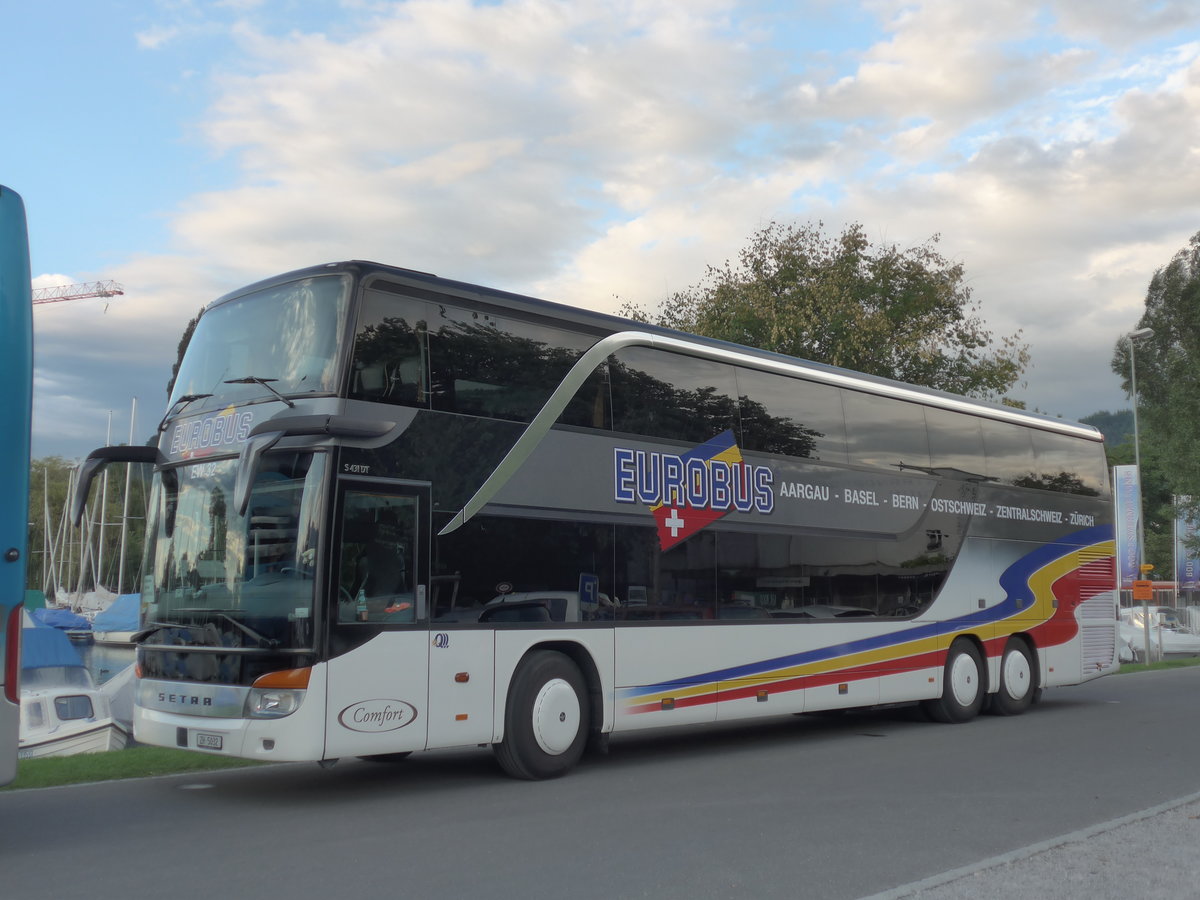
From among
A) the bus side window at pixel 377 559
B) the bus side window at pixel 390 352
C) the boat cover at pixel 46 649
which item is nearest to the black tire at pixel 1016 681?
the bus side window at pixel 377 559

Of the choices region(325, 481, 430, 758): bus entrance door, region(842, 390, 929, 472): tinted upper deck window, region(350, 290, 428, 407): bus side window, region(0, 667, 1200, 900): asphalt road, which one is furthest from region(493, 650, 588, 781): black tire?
region(842, 390, 929, 472): tinted upper deck window

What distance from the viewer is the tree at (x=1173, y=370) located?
42.1m

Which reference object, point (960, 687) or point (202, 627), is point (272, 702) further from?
point (960, 687)

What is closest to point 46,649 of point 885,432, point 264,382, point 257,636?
point 264,382

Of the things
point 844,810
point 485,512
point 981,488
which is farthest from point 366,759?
point 981,488

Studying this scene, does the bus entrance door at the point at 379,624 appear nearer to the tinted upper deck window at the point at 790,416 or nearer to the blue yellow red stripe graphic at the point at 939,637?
the blue yellow red stripe graphic at the point at 939,637

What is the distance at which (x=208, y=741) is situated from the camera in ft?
31.4

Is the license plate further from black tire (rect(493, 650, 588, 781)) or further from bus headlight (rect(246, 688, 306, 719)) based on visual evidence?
black tire (rect(493, 650, 588, 781))

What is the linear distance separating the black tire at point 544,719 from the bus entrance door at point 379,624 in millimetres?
1078

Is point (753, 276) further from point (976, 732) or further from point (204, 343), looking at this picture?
point (204, 343)

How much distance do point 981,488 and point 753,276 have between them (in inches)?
651

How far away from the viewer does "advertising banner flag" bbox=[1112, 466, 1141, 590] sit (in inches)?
1681

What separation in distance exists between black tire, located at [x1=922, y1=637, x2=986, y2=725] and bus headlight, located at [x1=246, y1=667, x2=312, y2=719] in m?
10.0

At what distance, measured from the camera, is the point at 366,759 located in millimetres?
12844
